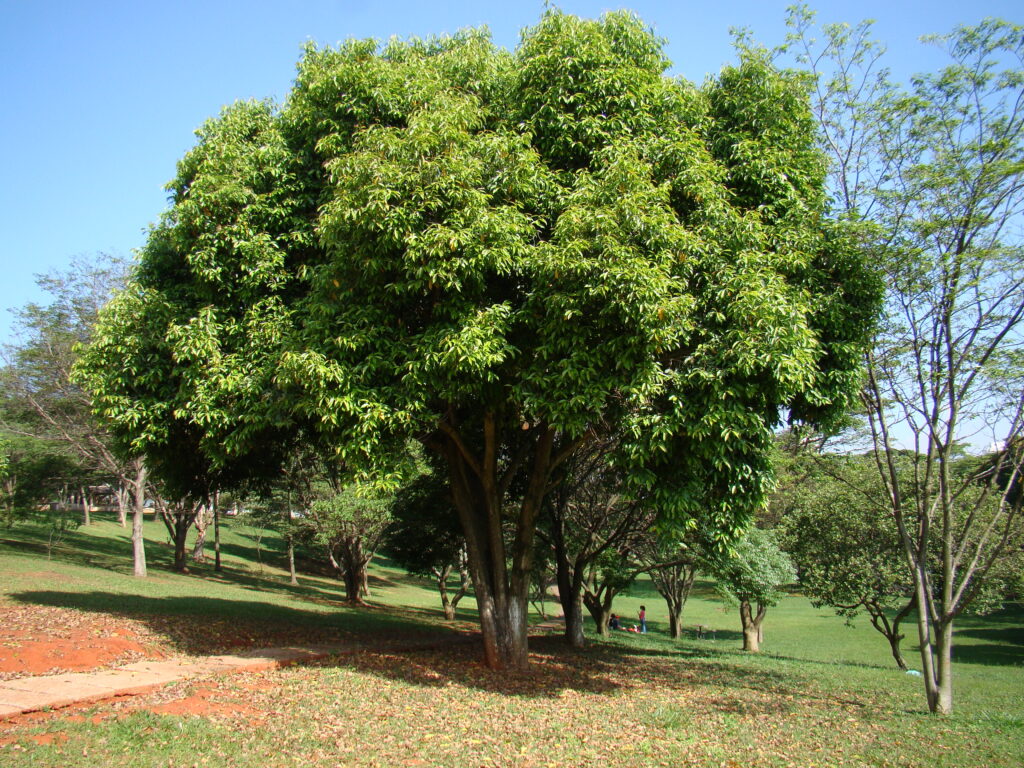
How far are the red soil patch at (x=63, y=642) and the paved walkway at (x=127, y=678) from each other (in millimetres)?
383

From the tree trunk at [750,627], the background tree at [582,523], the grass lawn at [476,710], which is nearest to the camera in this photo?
the grass lawn at [476,710]

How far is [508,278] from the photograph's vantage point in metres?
9.87

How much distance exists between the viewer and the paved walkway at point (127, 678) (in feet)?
24.3

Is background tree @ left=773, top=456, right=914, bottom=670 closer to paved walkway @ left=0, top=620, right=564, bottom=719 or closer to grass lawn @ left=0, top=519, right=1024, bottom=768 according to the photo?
grass lawn @ left=0, top=519, right=1024, bottom=768

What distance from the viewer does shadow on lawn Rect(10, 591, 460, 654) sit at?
40.8 feet

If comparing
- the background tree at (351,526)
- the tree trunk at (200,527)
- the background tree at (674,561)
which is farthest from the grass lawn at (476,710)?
the tree trunk at (200,527)

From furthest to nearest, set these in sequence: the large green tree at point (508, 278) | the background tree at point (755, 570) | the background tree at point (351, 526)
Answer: the background tree at point (351, 526) → the background tree at point (755, 570) → the large green tree at point (508, 278)

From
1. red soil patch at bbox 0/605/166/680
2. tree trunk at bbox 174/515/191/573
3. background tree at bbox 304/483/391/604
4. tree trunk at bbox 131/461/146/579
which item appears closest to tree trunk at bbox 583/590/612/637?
background tree at bbox 304/483/391/604

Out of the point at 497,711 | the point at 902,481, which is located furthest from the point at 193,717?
the point at 902,481

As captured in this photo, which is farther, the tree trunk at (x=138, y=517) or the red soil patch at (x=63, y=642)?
the tree trunk at (x=138, y=517)

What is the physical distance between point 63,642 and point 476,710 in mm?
6530

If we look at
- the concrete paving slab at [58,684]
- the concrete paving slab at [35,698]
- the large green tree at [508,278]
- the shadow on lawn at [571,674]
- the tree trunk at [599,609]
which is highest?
the large green tree at [508,278]

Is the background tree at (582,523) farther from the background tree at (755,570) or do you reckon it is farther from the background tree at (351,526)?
the background tree at (351,526)

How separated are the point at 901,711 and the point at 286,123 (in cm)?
1418
